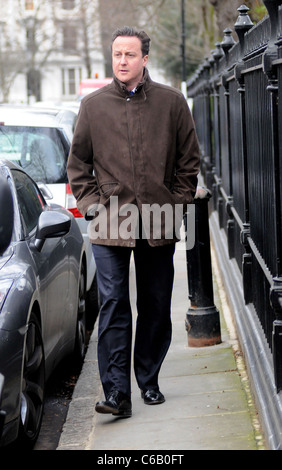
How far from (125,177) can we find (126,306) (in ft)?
2.30

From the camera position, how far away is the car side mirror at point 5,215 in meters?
5.44

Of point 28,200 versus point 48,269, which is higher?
point 28,200

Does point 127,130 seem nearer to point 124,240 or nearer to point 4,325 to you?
point 124,240

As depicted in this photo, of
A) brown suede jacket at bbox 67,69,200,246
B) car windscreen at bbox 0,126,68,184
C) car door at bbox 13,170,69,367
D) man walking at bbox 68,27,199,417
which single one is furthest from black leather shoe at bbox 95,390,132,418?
car windscreen at bbox 0,126,68,184

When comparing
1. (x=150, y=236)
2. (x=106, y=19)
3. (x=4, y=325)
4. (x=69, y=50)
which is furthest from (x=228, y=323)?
(x=69, y=50)

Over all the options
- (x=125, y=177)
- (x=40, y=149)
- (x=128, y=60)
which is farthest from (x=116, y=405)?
(x=40, y=149)

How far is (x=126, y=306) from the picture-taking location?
5.41 m

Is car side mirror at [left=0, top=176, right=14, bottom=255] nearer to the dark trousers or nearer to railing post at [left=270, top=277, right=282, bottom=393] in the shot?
the dark trousers

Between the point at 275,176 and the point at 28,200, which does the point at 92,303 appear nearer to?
the point at 28,200

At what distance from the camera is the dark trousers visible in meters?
5.36

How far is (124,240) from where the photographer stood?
5289 mm

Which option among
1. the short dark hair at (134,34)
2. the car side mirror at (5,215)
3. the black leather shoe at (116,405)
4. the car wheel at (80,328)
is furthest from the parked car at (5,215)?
the car wheel at (80,328)

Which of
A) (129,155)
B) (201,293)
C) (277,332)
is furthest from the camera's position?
(201,293)

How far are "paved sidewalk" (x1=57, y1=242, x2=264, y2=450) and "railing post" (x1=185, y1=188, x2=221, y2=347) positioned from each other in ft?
0.34
